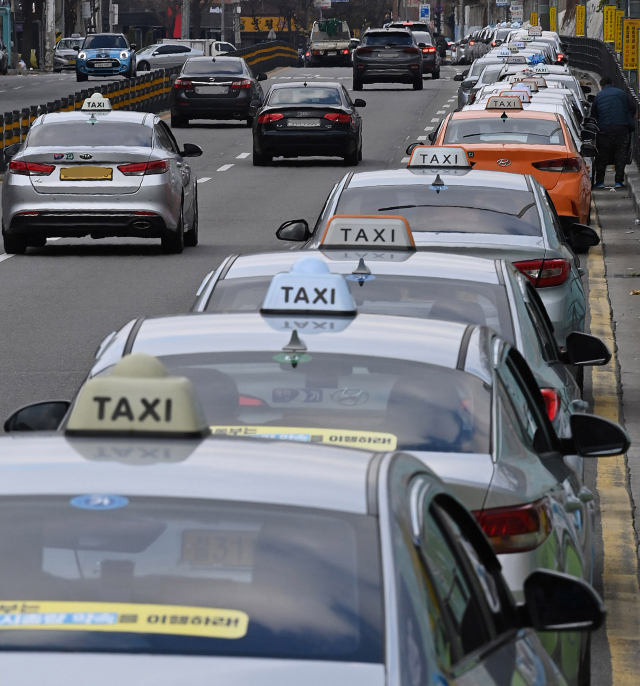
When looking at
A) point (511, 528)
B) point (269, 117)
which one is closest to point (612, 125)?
point (269, 117)

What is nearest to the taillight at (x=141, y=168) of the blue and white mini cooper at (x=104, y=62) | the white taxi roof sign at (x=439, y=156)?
the white taxi roof sign at (x=439, y=156)

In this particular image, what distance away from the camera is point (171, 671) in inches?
107

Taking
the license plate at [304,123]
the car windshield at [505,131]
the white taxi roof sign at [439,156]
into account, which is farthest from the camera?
the license plate at [304,123]

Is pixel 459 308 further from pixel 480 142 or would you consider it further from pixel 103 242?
pixel 103 242

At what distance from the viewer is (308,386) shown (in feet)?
16.1

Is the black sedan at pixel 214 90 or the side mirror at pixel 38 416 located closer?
the side mirror at pixel 38 416

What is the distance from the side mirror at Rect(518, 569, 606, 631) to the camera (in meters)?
3.46

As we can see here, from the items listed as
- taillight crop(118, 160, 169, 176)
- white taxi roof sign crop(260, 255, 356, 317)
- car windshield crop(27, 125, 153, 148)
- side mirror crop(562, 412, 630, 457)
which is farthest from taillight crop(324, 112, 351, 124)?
white taxi roof sign crop(260, 255, 356, 317)

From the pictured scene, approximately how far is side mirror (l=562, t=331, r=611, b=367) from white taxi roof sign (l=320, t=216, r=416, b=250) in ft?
2.92

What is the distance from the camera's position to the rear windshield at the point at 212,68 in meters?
39.2

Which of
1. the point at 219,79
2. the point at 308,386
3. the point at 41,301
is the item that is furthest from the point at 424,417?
the point at 219,79

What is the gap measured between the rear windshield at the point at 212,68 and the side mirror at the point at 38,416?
34.6m

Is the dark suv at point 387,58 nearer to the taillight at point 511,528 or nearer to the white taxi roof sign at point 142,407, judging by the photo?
the taillight at point 511,528

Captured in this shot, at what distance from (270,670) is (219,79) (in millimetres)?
36759
